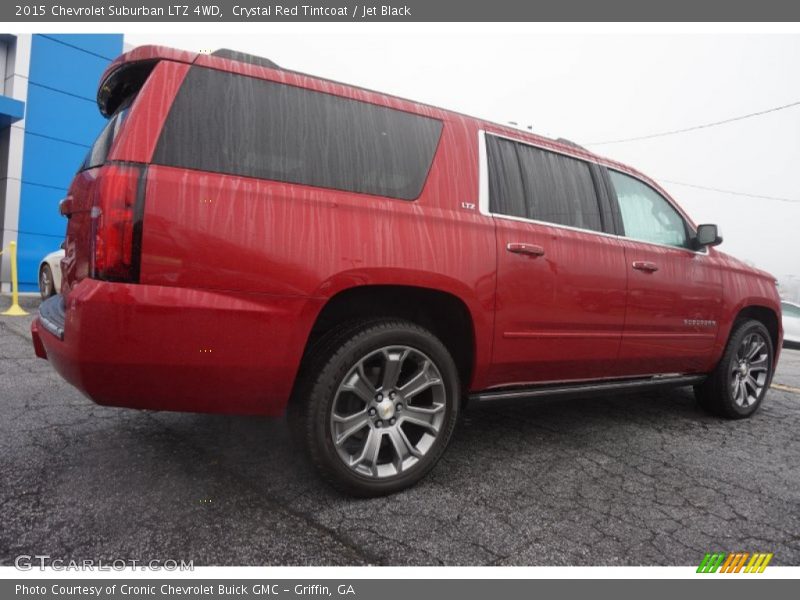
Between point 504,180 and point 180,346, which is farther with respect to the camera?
point 504,180

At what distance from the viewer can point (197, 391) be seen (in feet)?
6.63

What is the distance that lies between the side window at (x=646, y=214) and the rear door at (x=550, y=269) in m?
0.25

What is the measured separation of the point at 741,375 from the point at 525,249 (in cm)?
260

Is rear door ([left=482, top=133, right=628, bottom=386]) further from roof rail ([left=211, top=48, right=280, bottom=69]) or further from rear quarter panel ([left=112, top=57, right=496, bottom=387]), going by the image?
roof rail ([left=211, top=48, right=280, bottom=69])

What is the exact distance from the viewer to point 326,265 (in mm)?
2117

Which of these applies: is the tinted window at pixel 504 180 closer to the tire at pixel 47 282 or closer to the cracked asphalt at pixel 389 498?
the cracked asphalt at pixel 389 498

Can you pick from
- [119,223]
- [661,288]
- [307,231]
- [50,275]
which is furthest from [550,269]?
[50,275]

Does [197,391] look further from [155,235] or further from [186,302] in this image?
[155,235]

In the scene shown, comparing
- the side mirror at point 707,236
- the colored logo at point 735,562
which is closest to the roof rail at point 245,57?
the colored logo at point 735,562

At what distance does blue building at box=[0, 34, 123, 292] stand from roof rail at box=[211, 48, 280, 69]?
1097cm

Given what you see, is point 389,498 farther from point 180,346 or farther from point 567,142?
point 567,142

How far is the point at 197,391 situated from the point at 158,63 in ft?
4.13

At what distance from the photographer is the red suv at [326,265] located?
1888mm

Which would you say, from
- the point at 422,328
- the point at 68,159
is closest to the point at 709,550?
the point at 422,328
